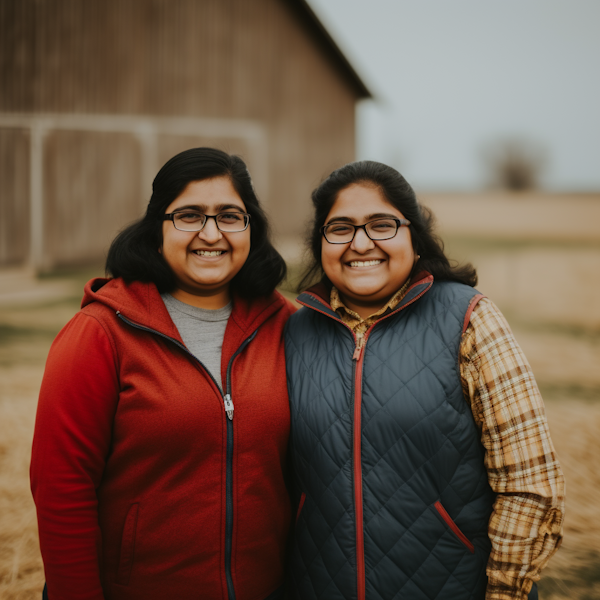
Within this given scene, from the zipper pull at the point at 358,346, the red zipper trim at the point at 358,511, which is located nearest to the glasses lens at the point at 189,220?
the zipper pull at the point at 358,346

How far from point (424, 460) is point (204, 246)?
1.11 meters

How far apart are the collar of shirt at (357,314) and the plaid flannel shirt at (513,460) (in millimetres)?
331

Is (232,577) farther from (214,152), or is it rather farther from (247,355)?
(214,152)

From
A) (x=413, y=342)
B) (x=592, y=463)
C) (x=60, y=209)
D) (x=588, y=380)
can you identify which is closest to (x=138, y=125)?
(x=60, y=209)

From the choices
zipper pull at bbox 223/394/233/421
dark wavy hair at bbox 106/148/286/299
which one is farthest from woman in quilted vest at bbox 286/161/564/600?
dark wavy hair at bbox 106/148/286/299

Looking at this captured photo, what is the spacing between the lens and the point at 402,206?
220 centimetres

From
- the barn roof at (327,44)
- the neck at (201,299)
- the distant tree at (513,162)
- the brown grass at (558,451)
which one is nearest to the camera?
the neck at (201,299)

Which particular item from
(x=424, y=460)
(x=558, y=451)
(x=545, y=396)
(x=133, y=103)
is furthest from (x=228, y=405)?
(x=133, y=103)

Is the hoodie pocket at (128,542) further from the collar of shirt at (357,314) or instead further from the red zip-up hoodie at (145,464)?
the collar of shirt at (357,314)

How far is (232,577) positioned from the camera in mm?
1977

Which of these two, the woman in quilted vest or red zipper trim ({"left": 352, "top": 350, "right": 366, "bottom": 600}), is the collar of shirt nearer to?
the woman in quilted vest

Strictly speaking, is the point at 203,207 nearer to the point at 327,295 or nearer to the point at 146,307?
the point at 146,307

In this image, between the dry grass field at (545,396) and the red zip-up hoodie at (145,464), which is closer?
the red zip-up hoodie at (145,464)

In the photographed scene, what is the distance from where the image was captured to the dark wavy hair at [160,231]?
7.01 ft
